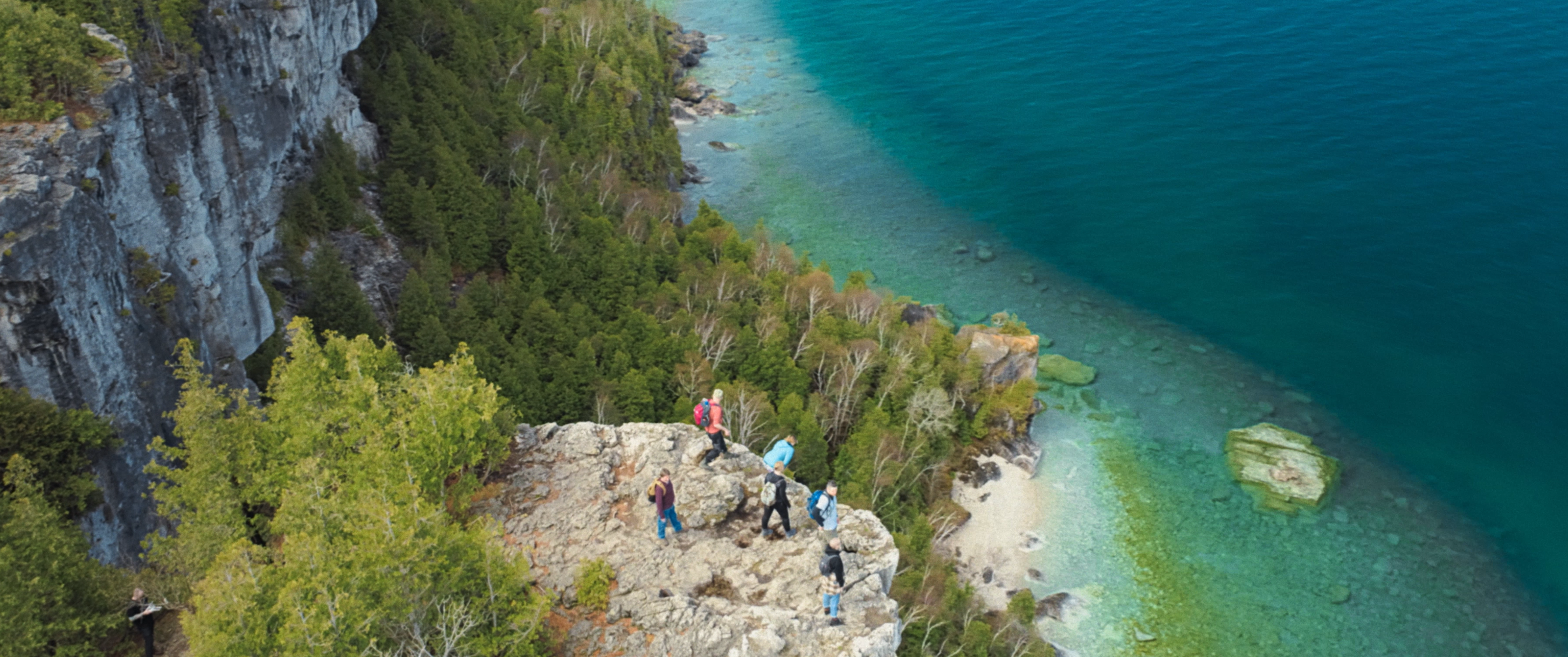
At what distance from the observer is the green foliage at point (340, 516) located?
67.2 ft

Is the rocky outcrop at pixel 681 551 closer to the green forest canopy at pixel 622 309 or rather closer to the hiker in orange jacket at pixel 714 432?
A: the hiker in orange jacket at pixel 714 432

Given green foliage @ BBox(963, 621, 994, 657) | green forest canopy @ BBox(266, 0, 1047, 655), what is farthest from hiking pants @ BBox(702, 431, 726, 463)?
green foliage @ BBox(963, 621, 994, 657)

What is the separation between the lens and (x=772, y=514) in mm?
28062

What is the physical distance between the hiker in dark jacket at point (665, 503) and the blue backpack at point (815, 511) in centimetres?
380

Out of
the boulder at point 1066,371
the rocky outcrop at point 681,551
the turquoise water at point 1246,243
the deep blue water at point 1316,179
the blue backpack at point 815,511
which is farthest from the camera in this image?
the boulder at point 1066,371

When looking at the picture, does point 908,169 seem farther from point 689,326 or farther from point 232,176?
point 232,176

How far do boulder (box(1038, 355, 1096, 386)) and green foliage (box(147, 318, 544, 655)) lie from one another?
53541 millimetres

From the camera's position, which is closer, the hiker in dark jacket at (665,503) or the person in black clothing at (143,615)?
the person in black clothing at (143,615)

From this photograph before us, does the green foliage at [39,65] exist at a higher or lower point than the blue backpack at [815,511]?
higher

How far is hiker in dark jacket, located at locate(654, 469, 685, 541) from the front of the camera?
87.7 feet

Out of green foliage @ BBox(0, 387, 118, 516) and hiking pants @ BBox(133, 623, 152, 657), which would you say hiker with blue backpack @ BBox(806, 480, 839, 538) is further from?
green foliage @ BBox(0, 387, 118, 516)

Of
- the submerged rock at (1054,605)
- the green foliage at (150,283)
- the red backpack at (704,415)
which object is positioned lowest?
the submerged rock at (1054,605)

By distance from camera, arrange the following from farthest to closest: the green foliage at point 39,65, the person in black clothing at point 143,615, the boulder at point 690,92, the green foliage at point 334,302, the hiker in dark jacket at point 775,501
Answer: the boulder at point 690,92 → the green foliage at point 334,302 → the green foliage at point 39,65 → the hiker in dark jacket at point 775,501 → the person in black clothing at point 143,615

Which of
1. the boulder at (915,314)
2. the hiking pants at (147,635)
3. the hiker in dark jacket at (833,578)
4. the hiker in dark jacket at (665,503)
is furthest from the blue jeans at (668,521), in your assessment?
the boulder at (915,314)
